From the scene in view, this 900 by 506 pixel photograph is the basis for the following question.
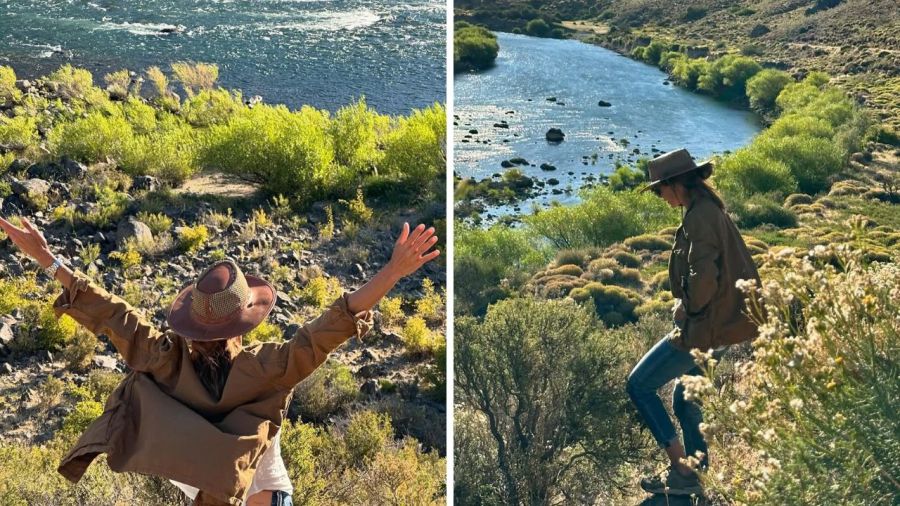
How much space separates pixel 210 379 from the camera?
77.7 inches

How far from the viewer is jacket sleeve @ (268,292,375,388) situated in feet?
6.11

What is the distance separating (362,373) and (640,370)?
5.02 m

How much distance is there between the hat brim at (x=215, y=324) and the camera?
1949mm

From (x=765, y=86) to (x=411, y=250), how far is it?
4.63 meters

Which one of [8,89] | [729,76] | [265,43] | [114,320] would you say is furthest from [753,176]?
[265,43]

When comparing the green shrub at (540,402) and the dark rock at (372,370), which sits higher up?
the green shrub at (540,402)

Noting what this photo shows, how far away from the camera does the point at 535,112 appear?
6.80 m

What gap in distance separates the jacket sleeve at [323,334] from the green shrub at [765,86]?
4575mm

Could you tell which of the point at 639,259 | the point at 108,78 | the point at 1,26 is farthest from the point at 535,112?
the point at 1,26

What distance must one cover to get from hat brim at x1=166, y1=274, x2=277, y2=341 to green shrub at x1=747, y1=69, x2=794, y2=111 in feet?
14.8

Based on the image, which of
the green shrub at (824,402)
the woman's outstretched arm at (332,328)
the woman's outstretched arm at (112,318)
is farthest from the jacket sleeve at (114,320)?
the green shrub at (824,402)

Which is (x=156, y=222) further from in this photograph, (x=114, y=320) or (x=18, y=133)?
(x=114, y=320)

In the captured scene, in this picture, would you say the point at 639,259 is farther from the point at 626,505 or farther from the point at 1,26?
the point at 1,26

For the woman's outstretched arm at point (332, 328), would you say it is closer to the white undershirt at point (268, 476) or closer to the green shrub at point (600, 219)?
the white undershirt at point (268, 476)
